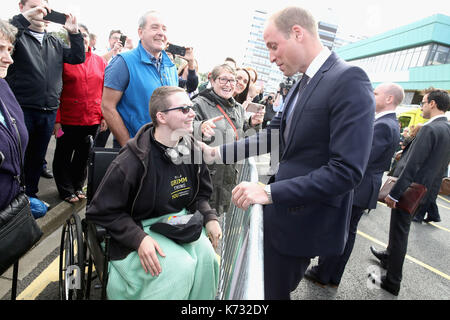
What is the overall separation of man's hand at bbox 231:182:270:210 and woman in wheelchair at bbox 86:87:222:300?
19.3 inches

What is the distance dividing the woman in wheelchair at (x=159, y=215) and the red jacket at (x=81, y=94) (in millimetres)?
2160

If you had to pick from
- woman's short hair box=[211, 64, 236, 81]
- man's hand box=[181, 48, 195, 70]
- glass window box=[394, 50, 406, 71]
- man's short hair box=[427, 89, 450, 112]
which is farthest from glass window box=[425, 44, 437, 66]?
woman's short hair box=[211, 64, 236, 81]

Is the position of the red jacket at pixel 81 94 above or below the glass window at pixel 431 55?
below

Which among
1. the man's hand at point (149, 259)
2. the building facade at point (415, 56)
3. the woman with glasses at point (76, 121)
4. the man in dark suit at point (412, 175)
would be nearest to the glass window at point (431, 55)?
the building facade at point (415, 56)

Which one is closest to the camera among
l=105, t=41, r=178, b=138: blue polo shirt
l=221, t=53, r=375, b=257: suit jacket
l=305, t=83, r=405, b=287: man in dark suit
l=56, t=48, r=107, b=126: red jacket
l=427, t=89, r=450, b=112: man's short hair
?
l=221, t=53, r=375, b=257: suit jacket

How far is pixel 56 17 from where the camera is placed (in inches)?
115

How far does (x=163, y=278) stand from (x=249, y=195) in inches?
30.3

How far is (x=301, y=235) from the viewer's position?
1533 millimetres

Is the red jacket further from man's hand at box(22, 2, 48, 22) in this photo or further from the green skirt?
the green skirt

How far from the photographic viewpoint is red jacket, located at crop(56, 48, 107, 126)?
3662 millimetres

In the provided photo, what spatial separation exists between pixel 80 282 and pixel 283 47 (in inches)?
76.9

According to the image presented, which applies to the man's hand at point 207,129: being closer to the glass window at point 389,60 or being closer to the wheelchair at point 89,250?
the wheelchair at point 89,250

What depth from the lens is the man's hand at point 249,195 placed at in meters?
1.40

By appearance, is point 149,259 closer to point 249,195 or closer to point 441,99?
point 249,195
